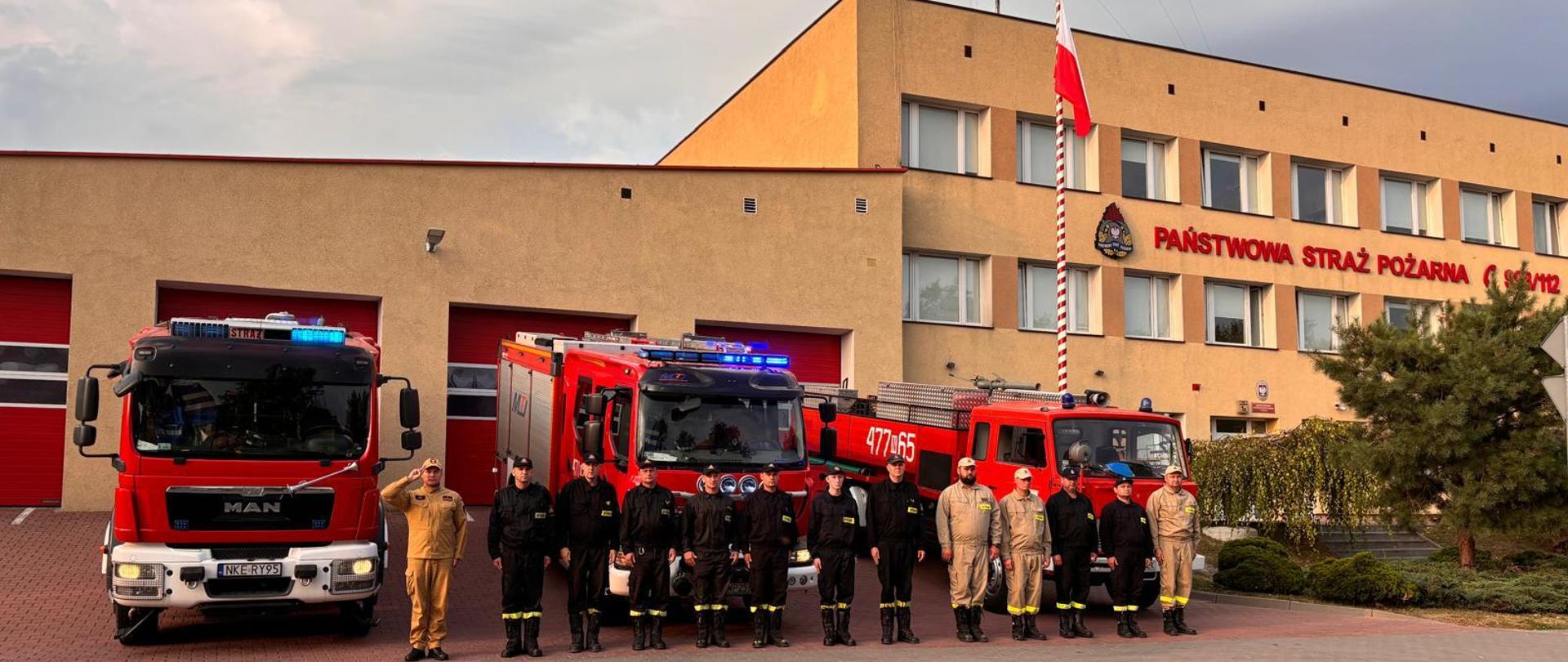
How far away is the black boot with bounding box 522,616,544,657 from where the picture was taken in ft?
33.3

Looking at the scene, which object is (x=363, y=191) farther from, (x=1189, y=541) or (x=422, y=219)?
(x=1189, y=541)

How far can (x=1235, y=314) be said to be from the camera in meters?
26.8

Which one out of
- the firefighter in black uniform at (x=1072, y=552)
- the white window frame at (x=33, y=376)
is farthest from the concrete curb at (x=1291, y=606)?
the white window frame at (x=33, y=376)

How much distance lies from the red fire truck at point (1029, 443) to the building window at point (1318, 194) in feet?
49.2

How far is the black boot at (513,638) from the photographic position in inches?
399

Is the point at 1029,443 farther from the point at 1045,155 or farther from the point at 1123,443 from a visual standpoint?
the point at 1045,155

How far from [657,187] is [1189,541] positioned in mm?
10907

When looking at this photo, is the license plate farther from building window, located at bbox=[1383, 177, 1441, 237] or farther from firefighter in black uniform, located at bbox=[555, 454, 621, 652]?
building window, located at bbox=[1383, 177, 1441, 237]

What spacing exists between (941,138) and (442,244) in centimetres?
986

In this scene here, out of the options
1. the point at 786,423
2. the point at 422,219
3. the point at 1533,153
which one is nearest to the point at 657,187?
the point at 422,219

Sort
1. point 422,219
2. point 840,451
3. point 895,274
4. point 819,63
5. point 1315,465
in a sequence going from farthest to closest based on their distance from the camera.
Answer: point 819,63, point 895,274, point 1315,465, point 422,219, point 840,451

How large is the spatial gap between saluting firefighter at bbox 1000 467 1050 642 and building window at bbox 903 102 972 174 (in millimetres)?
12187

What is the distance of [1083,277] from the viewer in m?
24.9

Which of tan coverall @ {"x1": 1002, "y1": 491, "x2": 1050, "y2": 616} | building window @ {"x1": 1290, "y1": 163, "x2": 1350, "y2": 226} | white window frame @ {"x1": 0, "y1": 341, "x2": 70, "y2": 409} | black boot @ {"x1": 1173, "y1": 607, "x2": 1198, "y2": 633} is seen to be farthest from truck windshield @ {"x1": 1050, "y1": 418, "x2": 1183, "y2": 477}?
building window @ {"x1": 1290, "y1": 163, "x2": 1350, "y2": 226}
